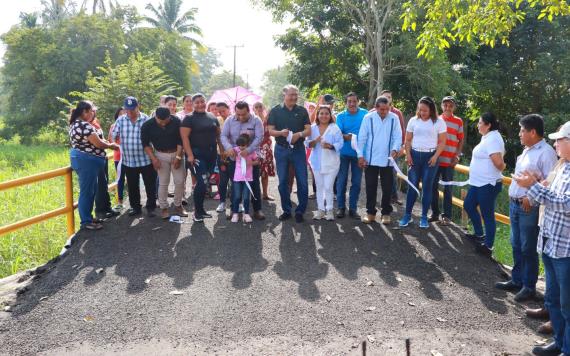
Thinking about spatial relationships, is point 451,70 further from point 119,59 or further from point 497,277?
point 119,59

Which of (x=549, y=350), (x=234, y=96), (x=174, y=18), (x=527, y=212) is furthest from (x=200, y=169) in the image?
(x=174, y=18)

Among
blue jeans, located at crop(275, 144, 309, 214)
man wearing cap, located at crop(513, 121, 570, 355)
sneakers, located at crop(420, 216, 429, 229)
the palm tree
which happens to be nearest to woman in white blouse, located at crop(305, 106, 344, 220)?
blue jeans, located at crop(275, 144, 309, 214)

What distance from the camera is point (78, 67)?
26.9 meters

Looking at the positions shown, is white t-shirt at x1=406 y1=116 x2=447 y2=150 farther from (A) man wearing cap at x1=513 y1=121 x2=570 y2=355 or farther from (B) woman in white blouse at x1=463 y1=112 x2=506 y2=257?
(A) man wearing cap at x1=513 y1=121 x2=570 y2=355

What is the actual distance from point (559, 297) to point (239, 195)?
4.60m

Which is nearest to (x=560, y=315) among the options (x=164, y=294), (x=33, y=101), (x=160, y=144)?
(x=164, y=294)

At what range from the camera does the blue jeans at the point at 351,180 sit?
25.0ft

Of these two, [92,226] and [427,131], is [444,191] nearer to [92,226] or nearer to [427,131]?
[427,131]

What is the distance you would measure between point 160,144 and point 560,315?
543 cm

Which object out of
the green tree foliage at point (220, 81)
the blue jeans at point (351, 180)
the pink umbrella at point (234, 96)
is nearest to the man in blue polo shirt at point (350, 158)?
the blue jeans at point (351, 180)

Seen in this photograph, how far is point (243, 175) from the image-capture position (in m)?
7.16

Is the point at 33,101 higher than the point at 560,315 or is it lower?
higher

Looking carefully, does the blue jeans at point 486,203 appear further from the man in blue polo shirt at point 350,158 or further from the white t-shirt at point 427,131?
the man in blue polo shirt at point 350,158

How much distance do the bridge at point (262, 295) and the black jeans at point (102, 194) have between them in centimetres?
64
